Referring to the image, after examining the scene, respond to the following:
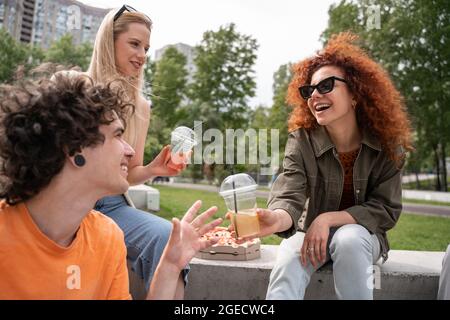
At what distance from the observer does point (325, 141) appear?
6.93ft

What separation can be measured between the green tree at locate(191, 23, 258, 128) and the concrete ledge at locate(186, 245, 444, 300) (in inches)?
514

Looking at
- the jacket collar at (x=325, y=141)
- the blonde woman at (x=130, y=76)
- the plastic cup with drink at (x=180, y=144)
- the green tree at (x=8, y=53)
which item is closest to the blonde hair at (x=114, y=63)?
the blonde woman at (x=130, y=76)

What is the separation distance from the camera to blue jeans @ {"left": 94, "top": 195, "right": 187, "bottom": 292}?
67.1 inches

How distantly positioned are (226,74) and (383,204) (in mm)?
15082

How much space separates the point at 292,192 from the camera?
200 centimetres

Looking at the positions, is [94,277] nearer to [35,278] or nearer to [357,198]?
[35,278]

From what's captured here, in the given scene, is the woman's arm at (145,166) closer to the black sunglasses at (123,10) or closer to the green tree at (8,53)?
the black sunglasses at (123,10)

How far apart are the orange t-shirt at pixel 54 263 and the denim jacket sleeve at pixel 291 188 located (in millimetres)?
863

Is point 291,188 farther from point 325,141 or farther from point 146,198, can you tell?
point 146,198

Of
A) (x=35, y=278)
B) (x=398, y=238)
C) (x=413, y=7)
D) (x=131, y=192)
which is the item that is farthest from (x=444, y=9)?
(x=35, y=278)

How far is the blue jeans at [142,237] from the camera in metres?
1.71

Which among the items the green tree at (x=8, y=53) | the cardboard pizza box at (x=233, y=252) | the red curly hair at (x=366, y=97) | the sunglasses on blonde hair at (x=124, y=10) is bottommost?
the cardboard pizza box at (x=233, y=252)

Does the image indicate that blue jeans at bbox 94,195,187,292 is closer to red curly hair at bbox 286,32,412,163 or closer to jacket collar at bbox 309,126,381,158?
jacket collar at bbox 309,126,381,158

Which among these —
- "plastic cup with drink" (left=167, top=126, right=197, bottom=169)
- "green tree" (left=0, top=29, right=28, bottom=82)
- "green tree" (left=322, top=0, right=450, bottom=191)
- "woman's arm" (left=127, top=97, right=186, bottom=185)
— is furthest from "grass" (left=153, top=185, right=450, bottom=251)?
"green tree" (left=0, top=29, right=28, bottom=82)
